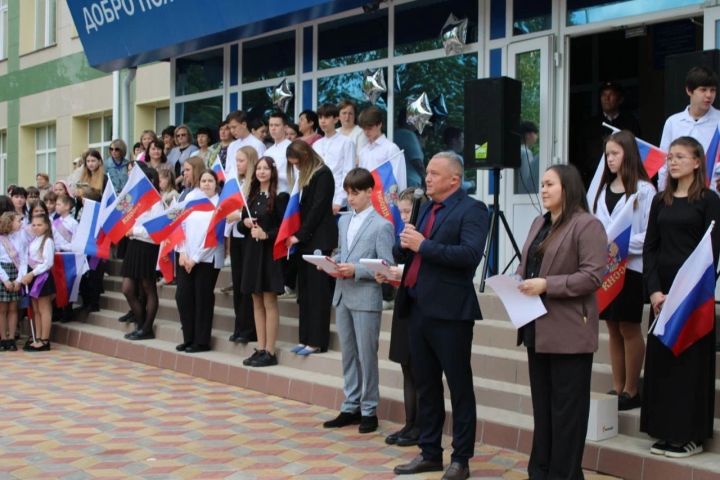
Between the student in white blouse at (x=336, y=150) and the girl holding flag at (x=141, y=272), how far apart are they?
6.64 ft

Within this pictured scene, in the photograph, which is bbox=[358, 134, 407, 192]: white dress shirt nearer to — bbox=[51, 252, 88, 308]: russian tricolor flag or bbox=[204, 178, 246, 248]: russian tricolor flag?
bbox=[204, 178, 246, 248]: russian tricolor flag

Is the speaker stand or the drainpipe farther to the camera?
the drainpipe

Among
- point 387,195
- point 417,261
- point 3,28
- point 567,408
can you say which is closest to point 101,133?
point 3,28

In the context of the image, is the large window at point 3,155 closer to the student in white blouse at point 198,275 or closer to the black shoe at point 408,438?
the student in white blouse at point 198,275

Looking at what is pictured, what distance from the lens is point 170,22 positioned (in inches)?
527

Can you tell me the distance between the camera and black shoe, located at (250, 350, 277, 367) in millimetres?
8789

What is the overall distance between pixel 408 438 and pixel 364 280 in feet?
3.91

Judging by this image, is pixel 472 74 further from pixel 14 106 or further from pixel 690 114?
pixel 14 106

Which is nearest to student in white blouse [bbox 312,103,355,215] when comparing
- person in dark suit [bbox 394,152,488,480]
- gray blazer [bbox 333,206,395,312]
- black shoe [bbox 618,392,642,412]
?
gray blazer [bbox 333,206,395,312]

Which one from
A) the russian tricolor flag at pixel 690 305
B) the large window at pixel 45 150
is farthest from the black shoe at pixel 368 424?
the large window at pixel 45 150

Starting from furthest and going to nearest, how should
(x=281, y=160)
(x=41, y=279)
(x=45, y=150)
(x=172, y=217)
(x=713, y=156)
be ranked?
1. (x=45, y=150)
2. (x=41, y=279)
3. (x=281, y=160)
4. (x=172, y=217)
5. (x=713, y=156)

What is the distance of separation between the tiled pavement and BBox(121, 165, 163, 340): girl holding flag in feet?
4.71

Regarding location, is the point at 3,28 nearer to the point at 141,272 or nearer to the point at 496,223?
the point at 141,272

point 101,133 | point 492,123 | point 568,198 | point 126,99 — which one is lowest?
point 568,198
